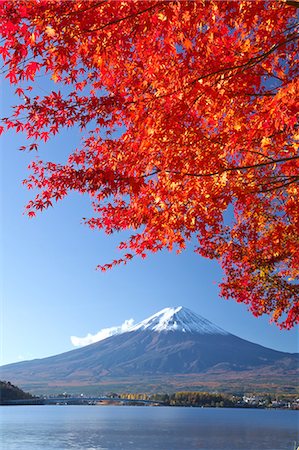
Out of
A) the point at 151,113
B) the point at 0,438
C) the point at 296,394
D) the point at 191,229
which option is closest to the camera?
the point at 151,113

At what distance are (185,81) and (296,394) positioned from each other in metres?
196

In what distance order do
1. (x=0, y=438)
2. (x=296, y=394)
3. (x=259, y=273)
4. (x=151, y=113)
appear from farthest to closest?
(x=296, y=394) < (x=0, y=438) < (x=259, y=273) < (x=151, y=113)

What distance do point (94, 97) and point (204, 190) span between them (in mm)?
2084

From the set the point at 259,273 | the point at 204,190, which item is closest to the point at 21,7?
the point at 204,190

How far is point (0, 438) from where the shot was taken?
252ft

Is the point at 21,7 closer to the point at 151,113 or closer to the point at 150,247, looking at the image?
the point at 151,113

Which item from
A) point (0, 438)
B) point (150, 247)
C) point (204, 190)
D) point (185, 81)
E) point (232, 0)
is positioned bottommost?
point (0, 438)

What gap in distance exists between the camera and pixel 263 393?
7564 inches

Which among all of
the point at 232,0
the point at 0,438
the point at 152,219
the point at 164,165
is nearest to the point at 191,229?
the point at 152,219

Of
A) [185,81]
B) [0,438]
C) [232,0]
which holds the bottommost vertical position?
[0,438]

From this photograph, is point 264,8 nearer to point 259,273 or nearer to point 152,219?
point 152,219

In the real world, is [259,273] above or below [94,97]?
below

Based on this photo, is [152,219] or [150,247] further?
[150,247]

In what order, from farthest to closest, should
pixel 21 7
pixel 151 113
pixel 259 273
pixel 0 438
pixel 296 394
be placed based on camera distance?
pixel 296 394, pixel 0 438, pixel 259 273, pixel 151 113, pixel 21 7
